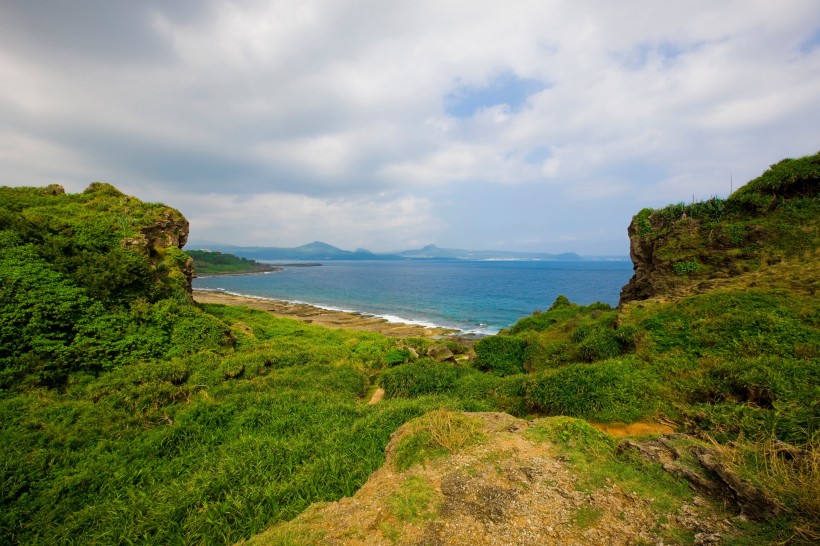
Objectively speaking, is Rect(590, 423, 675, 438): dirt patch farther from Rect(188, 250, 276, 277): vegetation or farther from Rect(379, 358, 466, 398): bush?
Rect(188, 250, 276, 277): vegetation

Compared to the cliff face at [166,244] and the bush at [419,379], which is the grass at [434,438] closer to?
the bush at [419,379]

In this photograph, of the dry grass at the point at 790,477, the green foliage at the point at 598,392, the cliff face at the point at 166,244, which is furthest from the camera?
the cliff face at the point at 166,244

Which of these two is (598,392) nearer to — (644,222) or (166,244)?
(644,222)

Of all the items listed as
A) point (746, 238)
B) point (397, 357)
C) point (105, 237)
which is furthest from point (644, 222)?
point (105, 237)

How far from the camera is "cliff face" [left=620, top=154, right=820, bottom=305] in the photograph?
1420 centimetres

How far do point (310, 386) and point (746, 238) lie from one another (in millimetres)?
23012

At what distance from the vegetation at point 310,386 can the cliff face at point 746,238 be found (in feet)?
0.33

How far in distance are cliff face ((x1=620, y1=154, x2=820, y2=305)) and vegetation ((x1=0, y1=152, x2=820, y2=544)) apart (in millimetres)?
100

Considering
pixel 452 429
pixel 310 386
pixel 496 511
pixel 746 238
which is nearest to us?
pixel 496 511

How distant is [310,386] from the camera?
1410cm

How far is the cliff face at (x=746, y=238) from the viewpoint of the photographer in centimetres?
1420

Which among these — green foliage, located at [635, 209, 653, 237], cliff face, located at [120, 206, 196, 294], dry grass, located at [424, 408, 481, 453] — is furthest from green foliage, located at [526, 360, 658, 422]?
cliff face, located at [120, 206, 196, 294]

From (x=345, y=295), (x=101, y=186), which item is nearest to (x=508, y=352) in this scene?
(x=101, y=186)

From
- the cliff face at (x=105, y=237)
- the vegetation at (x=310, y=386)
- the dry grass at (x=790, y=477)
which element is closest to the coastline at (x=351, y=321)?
the cliff face at (x=105, y=237)
